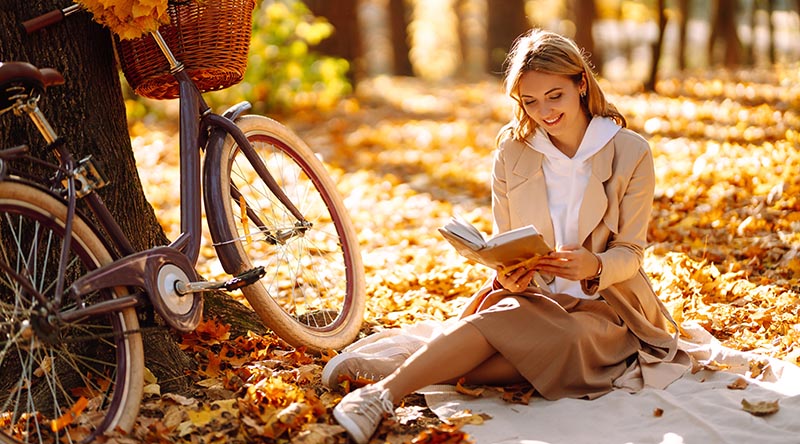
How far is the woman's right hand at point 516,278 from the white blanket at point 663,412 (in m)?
0.42

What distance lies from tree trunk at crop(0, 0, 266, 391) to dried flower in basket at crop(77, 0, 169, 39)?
0.63ft

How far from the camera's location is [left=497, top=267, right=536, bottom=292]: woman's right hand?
300 centimetres

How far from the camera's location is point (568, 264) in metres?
2.98

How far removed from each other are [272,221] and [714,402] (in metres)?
1.82

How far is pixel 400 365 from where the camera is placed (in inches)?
126

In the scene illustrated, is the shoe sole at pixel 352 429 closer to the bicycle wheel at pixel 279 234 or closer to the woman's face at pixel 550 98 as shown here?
the bicycle wheel at pixel 279 234

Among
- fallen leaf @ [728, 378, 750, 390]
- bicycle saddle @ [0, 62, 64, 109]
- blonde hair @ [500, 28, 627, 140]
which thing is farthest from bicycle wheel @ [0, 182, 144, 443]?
fallen leaf @ [728, 378, 750, 390]

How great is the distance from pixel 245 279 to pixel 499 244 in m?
0.89

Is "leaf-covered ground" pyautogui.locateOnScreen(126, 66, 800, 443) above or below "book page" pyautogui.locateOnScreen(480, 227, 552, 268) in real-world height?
below

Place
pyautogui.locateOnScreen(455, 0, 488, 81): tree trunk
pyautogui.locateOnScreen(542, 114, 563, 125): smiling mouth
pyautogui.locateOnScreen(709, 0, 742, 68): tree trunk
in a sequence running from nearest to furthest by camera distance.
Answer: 1. pyautogui.locateOnScreen(542, 114, 563, 125): smiling mouth
2. pyautogui.locateOnScreen(709, 0, 742, 68): tree trunk
3. pyautogui.locateOnScreen(455, 0, 488, 81): tree trunk

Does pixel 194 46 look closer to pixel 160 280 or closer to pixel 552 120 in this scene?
pixel 160 280

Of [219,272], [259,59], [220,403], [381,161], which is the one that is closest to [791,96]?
[381,161]

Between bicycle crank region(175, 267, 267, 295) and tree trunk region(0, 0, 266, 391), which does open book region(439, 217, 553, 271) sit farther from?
tree trunk region(0, 0, 266, 391)

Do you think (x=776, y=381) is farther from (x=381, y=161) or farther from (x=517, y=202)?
(x=381, y=161)
